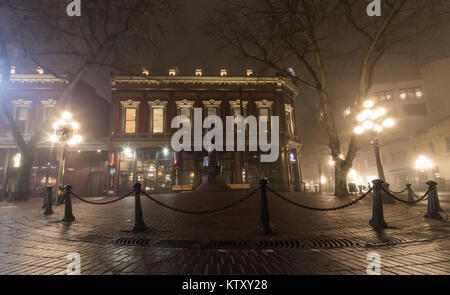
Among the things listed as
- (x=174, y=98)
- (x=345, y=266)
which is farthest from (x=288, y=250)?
(x=174, y=98)

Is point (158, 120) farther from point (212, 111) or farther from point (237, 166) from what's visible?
point (237, 166)

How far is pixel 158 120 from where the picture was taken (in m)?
20.6

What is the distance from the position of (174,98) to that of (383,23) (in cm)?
1674

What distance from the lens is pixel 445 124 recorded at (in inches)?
957

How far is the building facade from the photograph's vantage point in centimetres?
1947

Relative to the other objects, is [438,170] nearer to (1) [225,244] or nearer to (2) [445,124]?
(2) [445,124]

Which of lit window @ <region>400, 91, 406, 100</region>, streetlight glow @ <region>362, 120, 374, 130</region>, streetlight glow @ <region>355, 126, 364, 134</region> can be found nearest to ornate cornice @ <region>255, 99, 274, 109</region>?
streetlight glow @ <region>355, 126, 364, 134</region>

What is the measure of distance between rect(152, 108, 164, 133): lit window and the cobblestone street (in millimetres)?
15362

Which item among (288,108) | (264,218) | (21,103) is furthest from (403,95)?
(21,103)

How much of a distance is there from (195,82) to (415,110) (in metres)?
41.8

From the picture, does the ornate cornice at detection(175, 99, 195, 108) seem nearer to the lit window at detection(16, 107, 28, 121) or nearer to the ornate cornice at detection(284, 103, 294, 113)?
the ornate cornice at detection(284, 103, 294, 113)

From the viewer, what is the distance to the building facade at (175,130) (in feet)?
63.9

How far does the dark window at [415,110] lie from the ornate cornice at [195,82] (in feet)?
103

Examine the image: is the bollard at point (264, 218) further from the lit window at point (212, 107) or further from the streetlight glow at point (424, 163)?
the streetlight glow at point (424, 163)
